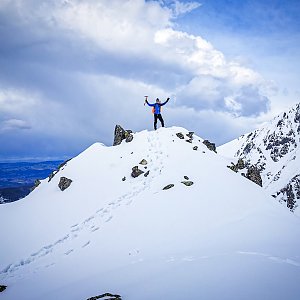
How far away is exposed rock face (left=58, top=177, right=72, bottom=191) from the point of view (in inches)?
894

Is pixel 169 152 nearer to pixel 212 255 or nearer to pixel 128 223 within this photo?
pixel 128 223

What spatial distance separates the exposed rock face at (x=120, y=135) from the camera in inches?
1202

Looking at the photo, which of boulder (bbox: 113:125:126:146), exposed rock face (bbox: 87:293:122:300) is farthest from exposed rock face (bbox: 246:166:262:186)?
exposed rock face (bbox: 87:293:122:300)

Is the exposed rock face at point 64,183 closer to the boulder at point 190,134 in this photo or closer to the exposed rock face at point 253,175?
the boulder at point 190,134

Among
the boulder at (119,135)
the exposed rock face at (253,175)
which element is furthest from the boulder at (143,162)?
the exposed rock face at (253,175)

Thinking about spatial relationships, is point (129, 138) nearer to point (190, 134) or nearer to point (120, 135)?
point (120, 135)

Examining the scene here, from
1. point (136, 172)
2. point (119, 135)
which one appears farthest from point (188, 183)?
point (119, 135)

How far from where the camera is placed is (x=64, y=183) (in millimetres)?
22969

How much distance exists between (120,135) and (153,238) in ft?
67.1

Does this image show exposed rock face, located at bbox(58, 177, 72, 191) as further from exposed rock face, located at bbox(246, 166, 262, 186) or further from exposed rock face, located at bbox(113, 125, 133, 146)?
exposed rock face, located at bbox(246, 166, 262, 186)

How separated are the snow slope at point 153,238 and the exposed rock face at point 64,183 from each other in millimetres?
647

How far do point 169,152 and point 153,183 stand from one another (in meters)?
6.17

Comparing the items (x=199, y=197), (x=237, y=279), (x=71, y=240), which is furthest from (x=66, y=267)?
(x=199, y=197)

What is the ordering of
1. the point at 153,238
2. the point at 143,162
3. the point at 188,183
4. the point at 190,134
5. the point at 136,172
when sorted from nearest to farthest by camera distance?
the point at 153,238, the point at 188,183, the point at 136,172, the point at 143,162, the point at 190,134
